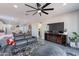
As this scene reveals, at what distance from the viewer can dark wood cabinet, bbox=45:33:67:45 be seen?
87.5 inches

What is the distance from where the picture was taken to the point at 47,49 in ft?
7.20

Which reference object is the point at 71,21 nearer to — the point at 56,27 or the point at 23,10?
the point at 56,27

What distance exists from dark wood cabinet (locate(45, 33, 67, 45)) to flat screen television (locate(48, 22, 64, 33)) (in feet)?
0.34

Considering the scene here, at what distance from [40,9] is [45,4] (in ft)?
0.55

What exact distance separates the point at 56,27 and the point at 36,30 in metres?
0.52

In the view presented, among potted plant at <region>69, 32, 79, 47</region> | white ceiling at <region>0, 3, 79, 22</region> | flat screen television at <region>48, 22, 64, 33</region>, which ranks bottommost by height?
potted plant at <region>69, 32, 79, 47</region>

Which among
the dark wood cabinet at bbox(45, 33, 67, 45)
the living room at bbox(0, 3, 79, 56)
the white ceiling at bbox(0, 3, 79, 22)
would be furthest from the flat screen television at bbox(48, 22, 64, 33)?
the white ceiling at bbox(0, 3, 79, 22)

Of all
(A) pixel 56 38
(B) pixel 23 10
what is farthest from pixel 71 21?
(B) pixel 23 10

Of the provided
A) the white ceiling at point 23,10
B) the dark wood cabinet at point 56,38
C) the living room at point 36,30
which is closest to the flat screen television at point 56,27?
the living room at point 36,30

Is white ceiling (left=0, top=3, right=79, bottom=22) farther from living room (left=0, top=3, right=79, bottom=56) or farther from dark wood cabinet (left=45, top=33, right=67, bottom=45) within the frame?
dark wood cabinet (left=45, top=33, right=67, bottom=45)

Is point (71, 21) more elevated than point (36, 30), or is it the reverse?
point (71, 21)

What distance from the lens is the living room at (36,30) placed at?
2129 millimetres

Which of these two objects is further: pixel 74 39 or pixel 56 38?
pixel 56 38

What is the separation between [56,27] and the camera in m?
2.28
